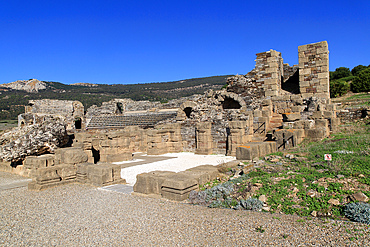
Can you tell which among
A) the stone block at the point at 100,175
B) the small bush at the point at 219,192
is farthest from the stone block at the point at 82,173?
the small bush at the point at 219,192

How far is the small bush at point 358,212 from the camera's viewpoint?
3.89 m

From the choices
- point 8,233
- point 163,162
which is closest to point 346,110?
point 163,162

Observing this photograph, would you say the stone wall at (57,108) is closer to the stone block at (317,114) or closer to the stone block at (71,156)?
the stone block at (71,156)

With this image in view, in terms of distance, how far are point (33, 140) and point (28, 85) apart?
71202 millimetres

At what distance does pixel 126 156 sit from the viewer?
12539mm

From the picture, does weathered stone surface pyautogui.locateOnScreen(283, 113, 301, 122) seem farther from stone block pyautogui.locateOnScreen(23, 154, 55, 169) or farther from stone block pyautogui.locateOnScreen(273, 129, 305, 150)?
stone block pyautogui.locateOnScreen(23, 154, 55, 169)

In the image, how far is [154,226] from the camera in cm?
441

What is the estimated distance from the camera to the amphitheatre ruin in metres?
7.71

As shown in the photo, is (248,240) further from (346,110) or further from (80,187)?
(346,110)

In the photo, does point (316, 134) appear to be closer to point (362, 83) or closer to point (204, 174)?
point (204, 174)

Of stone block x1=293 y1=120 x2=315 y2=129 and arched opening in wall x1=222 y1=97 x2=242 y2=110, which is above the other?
arched opening in wall x1=222 y1=97 x2=242 y2=110

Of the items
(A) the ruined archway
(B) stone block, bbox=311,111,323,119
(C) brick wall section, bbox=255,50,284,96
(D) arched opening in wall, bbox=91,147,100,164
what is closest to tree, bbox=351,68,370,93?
(C) brick wall section, bbox=255,50,284,96

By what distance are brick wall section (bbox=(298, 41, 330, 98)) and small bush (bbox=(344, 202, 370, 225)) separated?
42.4 ft

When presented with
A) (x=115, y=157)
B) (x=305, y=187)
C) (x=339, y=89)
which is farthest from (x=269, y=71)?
(x=339, y=89)
